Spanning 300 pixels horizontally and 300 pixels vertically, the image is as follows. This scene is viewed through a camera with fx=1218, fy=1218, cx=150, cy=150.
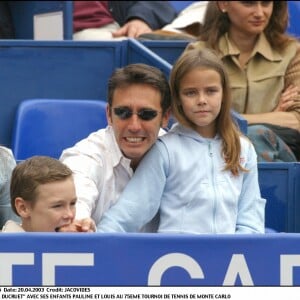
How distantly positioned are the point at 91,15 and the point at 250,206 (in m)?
4.40

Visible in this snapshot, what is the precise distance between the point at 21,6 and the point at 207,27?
2.34 metres

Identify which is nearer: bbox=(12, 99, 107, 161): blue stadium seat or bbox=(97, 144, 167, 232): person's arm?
bbox=(97, 144, 167, 232): person's arm

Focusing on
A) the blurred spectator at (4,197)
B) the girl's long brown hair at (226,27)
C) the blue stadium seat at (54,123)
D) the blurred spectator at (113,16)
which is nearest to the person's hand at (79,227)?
the blurred spectator at (4,197)

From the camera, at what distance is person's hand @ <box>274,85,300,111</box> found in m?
6.38

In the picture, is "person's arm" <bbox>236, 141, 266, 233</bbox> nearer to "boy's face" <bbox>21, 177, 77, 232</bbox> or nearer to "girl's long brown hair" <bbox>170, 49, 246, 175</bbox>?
"girl's long brown hair" <bbox>170, 49, 246, 175</bbox>

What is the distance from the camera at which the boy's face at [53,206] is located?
4.28 metres

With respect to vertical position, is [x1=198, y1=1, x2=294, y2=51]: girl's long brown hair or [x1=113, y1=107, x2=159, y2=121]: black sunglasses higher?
[x1=198, y1=1, x2=294, y2=51]: girl's long brown hair

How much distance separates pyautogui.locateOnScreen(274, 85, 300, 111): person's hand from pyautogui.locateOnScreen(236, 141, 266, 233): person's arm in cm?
170

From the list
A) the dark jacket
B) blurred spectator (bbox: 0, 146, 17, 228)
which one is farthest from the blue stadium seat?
the dark jacket

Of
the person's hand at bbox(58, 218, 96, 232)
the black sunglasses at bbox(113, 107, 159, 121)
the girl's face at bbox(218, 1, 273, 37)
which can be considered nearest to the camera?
the person's hand at bbox(58, 218, 96, 232)

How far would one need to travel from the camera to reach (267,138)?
589 centimetres

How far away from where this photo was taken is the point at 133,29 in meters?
8.47

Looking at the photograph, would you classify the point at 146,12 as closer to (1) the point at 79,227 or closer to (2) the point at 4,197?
(2) the point at 4,197

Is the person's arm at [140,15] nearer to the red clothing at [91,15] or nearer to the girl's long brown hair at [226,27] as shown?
the red clothing at [91,15]
